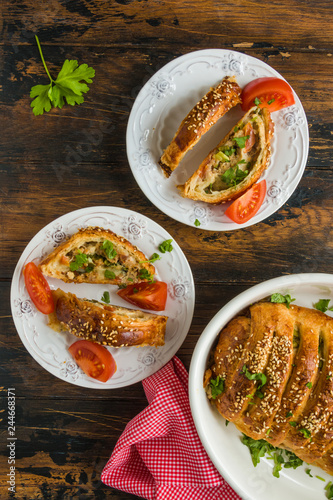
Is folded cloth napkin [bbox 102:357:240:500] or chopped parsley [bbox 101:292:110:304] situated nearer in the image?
folded cloth napkin [bbox 102:357:240:500]

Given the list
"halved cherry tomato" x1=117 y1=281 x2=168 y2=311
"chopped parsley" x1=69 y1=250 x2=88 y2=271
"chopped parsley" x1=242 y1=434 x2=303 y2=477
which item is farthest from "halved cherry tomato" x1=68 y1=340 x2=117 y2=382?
"chopped parsley" x1=242 y1=434 x2=303 y2=477

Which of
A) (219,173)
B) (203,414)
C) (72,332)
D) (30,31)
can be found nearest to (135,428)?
(203,414)

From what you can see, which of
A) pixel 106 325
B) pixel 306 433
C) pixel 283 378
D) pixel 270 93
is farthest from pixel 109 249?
pixel 306 433

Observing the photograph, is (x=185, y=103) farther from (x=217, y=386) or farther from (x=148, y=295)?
(x=217, y=386)

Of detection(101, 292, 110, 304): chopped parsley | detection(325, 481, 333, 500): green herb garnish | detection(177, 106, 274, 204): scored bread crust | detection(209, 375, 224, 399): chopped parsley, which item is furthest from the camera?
detection(101, 292, 110, 304): chopped parsley

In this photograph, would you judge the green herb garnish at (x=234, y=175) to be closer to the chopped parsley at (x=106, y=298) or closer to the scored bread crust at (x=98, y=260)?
the scored bread crust at (x=98, y=260)

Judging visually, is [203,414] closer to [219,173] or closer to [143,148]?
[219,173]

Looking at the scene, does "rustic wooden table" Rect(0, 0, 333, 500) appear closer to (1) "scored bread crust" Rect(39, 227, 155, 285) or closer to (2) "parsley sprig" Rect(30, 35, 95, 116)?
(2) "parsley sprig" Rect(30, 35, 95, 116)
